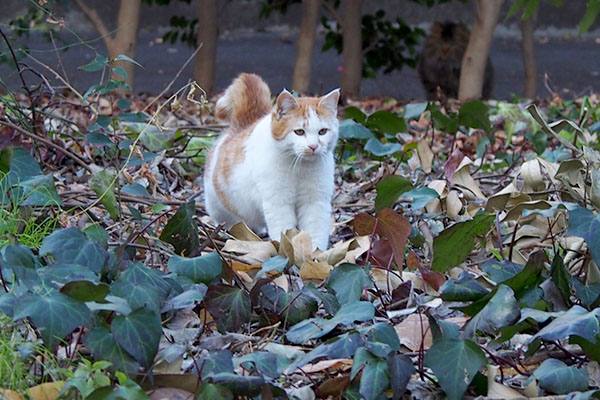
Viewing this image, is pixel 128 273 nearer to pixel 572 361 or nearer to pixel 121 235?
pixel 121 235

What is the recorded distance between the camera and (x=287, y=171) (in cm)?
286

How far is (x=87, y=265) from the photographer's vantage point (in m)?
1.66

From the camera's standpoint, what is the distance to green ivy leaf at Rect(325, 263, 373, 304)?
181 cm

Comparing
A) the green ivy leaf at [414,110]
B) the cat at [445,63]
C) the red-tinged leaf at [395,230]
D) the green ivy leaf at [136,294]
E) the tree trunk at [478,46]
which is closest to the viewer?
the green ivy leaf at [136,294]

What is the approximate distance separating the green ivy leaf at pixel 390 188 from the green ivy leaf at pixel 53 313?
43.9 inches

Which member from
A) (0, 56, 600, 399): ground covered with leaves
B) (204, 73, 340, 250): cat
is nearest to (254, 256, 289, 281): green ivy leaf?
(0, 56, 600, 399): ground covered with leaves

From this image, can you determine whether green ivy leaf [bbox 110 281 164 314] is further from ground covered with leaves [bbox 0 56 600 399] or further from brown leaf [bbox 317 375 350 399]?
brown leaf [bbox 317 375 350 399]

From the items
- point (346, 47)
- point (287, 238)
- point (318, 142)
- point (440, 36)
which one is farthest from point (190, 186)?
point (440, 36)

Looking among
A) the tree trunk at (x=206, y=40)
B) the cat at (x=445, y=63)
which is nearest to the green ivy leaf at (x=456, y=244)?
the tree trunk at (x=206, y=40)

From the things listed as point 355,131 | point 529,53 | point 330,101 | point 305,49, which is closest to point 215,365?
point 330,101

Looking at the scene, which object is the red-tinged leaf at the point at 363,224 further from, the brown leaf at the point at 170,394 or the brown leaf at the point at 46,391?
the brown leaf at the point at 46,391

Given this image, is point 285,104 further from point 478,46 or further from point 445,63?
point 445,63

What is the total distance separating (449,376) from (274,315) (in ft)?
1.64

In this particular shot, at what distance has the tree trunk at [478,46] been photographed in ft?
19.6
